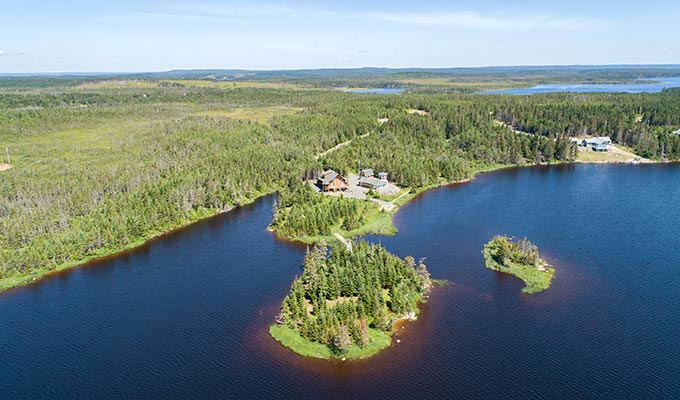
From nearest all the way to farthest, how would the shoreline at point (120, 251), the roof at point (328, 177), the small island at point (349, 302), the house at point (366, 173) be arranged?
1. the small island at point (349, 302)
2. the shoreline at point (120, 251)
3. the roof at point (328, 177)
4. the house at point (366, 173)

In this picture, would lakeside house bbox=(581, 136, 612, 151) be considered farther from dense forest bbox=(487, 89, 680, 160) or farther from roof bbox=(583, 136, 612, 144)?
dense forest bbox=(487, 89, 680, 160)

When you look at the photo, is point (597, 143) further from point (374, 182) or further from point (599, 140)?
point (374, 182)

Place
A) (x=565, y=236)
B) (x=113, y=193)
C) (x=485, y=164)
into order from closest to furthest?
(x=565, y=236)
(x=113, y=193)
(x=485, y=164)

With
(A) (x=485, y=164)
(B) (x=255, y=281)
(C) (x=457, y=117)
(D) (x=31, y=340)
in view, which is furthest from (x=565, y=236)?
(C) (x=457, y=117)

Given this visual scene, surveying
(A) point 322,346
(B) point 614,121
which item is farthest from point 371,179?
(B) point 614,121

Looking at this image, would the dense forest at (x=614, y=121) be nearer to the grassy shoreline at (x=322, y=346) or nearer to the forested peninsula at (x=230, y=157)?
the forested peninsula at (x=230, y=157)

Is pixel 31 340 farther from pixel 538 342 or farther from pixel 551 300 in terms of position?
pixel 551 300

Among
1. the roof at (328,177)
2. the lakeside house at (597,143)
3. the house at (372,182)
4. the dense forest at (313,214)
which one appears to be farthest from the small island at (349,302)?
the lakeside house at (597,143)

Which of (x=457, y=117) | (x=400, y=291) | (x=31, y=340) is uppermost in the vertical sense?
(x=457, y=117)
